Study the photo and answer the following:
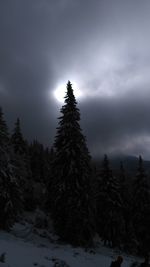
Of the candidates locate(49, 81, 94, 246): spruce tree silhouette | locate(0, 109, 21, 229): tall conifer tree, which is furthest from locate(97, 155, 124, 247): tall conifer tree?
locate(0, 109, 21, 229): tall conifer tree

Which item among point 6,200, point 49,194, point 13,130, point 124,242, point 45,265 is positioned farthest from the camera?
point 13,130

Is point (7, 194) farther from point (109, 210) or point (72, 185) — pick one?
point (109, 210)

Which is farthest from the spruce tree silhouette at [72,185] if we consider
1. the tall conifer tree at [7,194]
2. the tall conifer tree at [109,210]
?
the tall conifer tree at [109,210]

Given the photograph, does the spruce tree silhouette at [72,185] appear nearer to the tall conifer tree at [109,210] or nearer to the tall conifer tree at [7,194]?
the tall conifer tree at [7,194]

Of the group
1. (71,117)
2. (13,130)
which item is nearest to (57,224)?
(71,117)

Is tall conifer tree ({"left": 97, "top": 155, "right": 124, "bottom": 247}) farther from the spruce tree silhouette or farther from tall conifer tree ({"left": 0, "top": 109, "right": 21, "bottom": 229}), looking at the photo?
tall conifer tree ({"left": 0, "top": 109, "right": 21, "bottom": 229})

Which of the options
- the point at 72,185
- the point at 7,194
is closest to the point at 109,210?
the point at 72,185

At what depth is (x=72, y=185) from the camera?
94.0ft

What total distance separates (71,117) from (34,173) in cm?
3981

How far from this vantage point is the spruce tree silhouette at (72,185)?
2780cm

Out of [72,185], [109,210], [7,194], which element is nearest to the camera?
[7,194]

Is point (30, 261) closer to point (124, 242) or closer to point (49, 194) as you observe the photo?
point (49, 194)

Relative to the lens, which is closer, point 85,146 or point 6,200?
point 6,200

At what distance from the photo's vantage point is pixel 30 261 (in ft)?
46.4
